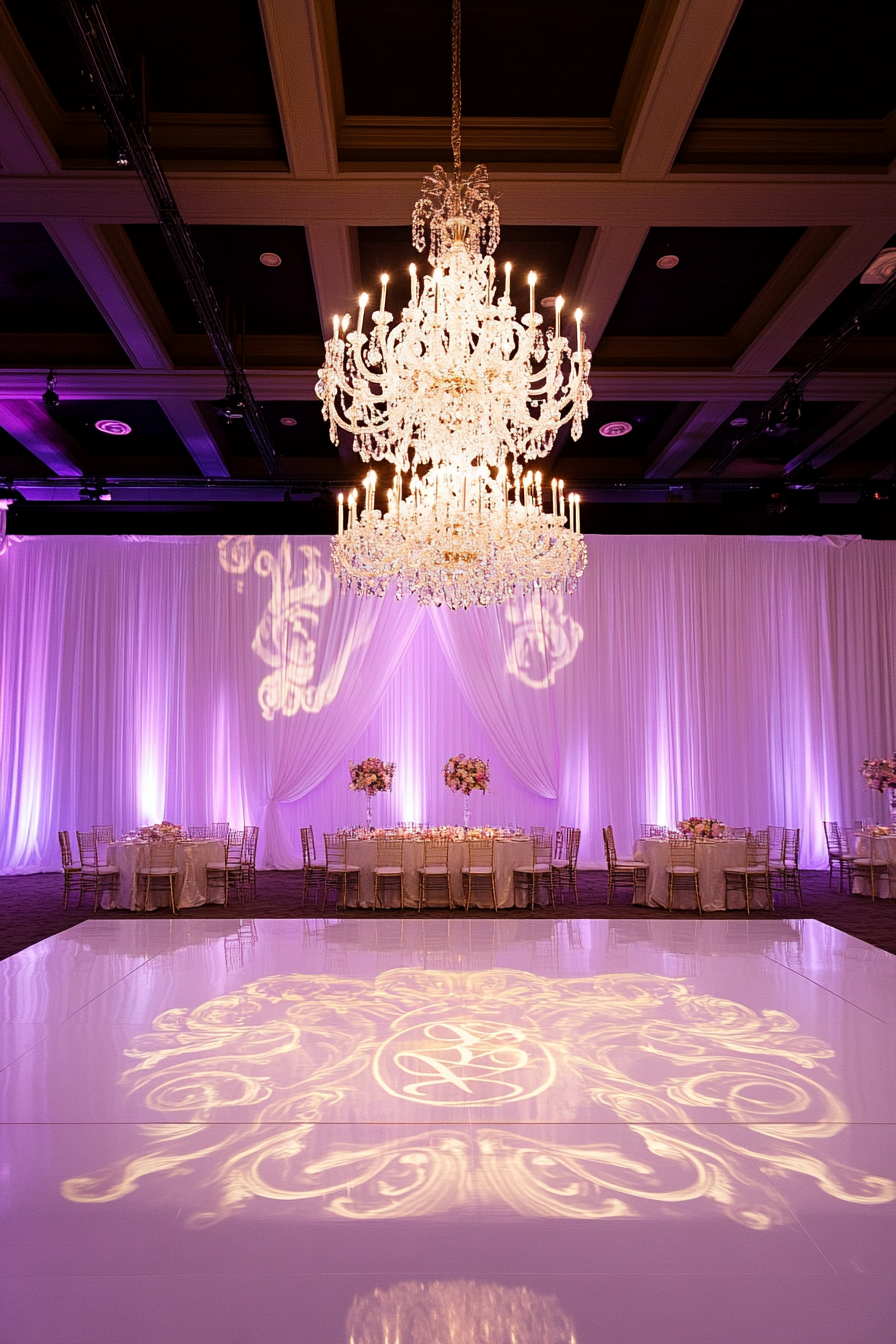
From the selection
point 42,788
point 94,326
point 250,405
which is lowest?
point 42,788

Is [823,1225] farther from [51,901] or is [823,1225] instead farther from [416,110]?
[51,901]

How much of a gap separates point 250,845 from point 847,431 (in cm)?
825

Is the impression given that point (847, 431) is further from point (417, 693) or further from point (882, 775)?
point (417, 693)

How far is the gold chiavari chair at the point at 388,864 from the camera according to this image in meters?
8.83

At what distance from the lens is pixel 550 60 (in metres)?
4.95

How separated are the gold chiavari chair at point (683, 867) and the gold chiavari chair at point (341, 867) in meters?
3.15

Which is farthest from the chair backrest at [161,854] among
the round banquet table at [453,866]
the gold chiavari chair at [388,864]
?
the gold chiavari chair at [388,864]

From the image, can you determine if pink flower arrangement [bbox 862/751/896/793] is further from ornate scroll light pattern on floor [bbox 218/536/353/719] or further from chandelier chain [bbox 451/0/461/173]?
chandelier chain [bbox 451/0/461/173]

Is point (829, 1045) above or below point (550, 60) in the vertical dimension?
below

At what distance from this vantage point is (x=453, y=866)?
8.95 meters

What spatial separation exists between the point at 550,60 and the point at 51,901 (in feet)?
28.9

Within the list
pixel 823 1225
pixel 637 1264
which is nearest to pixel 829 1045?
pixel 823 1225

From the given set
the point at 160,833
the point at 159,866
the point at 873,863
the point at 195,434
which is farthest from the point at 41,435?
the point at 873,863

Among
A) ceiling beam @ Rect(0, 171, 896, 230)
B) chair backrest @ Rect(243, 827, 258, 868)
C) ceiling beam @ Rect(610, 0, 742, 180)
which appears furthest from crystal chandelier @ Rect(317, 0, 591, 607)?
chair backrest @ Rect(243, 827, 258, 868)
